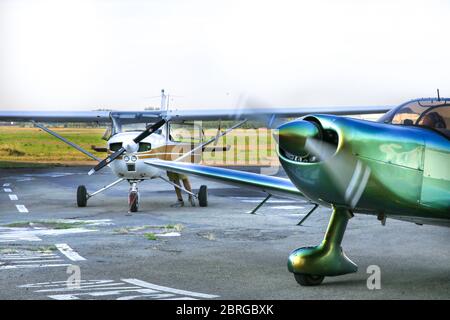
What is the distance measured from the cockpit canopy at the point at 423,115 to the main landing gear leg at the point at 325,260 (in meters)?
1.15

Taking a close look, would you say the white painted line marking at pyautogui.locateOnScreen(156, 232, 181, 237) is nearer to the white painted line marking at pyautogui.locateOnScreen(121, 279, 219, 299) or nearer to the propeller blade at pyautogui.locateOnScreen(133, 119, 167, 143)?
the white painted line marking at pyautogui.locateOnScreen(121, 279, 219, 299)

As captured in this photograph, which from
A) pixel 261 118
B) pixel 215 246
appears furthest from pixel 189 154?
pixel 261 118

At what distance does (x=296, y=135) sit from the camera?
776 cm

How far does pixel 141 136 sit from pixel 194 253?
7.82m

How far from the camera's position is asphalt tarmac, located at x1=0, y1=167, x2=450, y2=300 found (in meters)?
8.70

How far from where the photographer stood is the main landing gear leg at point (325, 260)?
8961mm

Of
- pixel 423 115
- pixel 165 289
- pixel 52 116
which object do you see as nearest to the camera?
pixel 165 289

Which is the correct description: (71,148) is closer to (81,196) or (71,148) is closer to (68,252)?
(81,196)

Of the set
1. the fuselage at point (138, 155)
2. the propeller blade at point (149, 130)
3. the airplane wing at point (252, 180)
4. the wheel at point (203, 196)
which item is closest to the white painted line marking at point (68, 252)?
the airplane wing at point (252, 180)

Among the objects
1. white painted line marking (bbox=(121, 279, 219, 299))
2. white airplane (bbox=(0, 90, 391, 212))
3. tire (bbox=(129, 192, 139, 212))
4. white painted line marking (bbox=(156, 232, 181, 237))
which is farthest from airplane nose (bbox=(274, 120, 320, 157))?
tire (bbox=(129, 192, 139, 212))

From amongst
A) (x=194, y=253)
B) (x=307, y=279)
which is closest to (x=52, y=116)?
(x=194, y=253)

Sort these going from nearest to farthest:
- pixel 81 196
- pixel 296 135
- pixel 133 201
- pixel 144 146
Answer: pixel 296 135 → pixel 133 201 → pixel 144 146 → pixel 81 196

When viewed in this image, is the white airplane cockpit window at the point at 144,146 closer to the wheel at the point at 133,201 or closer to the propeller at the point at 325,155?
the wheel at the point at 133,201
